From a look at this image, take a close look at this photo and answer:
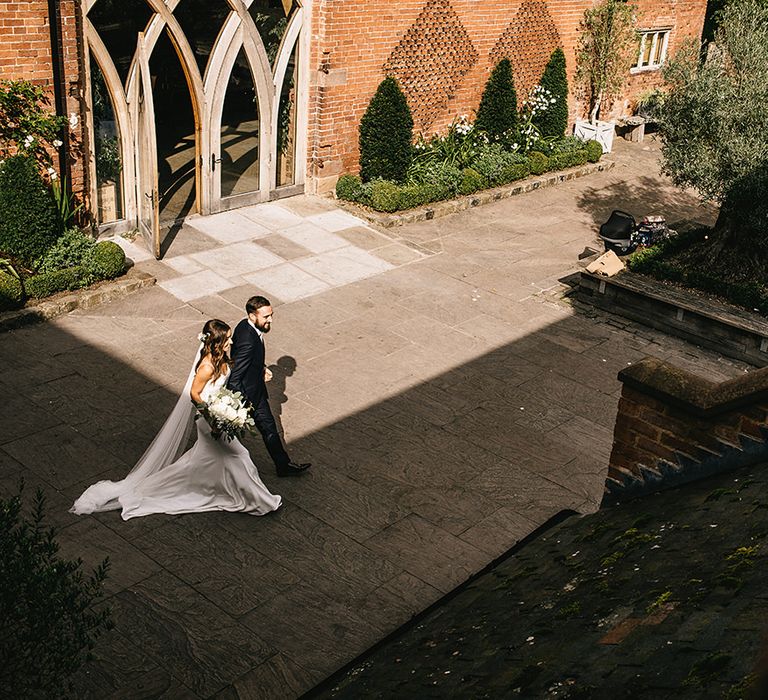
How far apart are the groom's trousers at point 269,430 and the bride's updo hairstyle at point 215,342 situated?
1.96ft

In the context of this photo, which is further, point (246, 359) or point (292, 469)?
point (292, 469)

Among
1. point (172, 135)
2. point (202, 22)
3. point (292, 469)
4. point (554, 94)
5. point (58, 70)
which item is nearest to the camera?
point (292, 469)

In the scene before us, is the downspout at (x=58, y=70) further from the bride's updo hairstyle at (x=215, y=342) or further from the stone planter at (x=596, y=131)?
the stone planter at (x=596, y=131)

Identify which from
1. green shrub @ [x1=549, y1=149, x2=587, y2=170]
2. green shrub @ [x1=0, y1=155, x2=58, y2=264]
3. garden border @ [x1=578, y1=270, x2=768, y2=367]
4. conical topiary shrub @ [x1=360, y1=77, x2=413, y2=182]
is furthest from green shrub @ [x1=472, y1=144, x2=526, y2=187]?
green shrub @ [x1=0, y1=155, x2=58, y2=264]

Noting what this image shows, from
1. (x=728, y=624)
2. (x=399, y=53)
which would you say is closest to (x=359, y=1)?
(x=399, y=53)

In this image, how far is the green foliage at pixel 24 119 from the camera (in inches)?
420

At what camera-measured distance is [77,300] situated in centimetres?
1091

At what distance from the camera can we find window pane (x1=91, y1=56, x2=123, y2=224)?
40.0 feet

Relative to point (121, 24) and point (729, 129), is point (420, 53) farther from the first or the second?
point (729, 129)

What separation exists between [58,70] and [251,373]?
6.06m

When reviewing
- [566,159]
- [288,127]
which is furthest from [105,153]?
[566,159]

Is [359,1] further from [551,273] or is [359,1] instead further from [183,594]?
[183,594]

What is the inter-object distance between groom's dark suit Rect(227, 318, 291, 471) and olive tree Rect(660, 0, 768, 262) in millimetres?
7009

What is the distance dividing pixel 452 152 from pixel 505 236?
256cm
